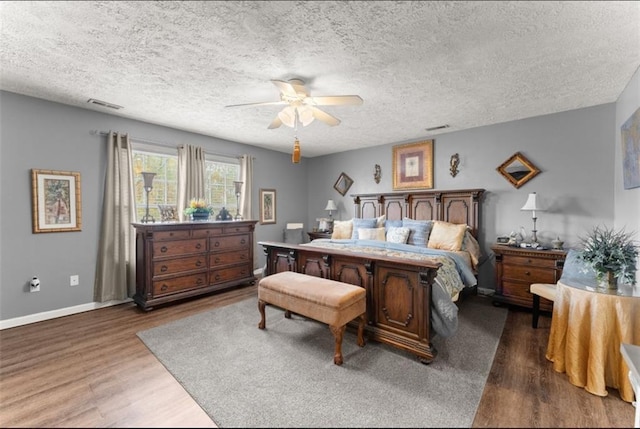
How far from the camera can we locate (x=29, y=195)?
310 centimetres

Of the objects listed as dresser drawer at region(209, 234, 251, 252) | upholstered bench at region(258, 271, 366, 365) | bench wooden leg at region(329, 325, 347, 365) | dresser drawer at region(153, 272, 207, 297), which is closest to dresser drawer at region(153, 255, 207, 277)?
dresser drawer at region(153, 272, 207, 297)

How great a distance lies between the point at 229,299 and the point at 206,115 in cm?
266

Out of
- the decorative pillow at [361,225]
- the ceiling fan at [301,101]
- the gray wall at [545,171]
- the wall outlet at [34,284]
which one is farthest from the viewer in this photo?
the decorative pillow at [361,225]

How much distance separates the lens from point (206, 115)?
12.0 ft

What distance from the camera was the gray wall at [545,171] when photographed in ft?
11.0

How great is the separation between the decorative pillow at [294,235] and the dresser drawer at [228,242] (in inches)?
60.3

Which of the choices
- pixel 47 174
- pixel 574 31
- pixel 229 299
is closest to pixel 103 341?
pixel 229 299

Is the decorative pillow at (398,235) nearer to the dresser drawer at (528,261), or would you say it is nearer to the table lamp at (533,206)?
the dresser drawer at (528,261)

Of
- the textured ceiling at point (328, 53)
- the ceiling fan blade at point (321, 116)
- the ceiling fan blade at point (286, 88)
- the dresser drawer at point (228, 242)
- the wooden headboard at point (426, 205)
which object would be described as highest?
the textured ceiling at point (328, 53)

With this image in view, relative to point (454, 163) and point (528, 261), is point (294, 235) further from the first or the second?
point (528, 261)

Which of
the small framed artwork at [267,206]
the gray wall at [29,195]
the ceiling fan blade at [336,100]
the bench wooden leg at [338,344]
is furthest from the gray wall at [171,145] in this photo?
the bench wooden leg at [338,344]

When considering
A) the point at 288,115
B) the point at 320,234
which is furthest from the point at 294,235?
the point at 288,115

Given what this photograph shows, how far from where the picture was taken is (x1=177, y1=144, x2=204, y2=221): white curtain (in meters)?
4.34

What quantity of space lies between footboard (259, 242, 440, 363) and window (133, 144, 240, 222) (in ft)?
8.91
